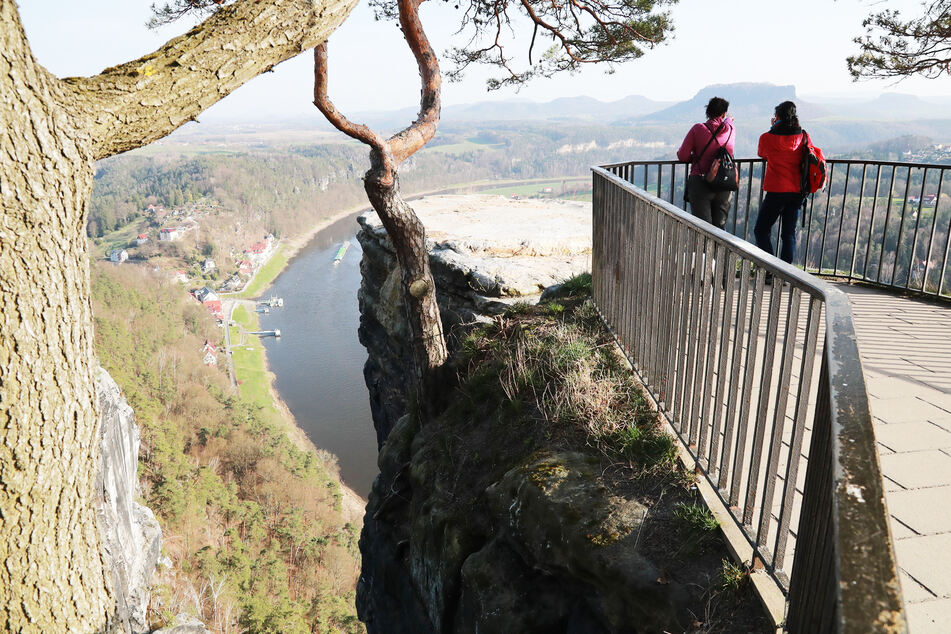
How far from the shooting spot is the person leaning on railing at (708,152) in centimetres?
567

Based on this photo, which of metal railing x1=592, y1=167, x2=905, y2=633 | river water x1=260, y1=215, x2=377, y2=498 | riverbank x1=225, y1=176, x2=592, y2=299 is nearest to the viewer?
metal railing x1=592, y1=167, x2=905, y2=633

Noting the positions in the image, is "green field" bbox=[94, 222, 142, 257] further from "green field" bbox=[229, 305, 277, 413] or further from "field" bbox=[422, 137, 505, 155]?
"field" bbox=[422, 137, 505, 155]

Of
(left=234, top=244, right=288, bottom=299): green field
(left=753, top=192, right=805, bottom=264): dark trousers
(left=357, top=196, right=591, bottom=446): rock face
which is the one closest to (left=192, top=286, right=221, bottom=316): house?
(left=234, top=244, right=288, bottom=299): green field

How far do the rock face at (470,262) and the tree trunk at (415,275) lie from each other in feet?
5.09

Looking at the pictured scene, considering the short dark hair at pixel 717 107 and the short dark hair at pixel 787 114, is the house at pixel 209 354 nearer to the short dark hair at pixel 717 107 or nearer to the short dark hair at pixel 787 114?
the short dark hair at pixel 717 107

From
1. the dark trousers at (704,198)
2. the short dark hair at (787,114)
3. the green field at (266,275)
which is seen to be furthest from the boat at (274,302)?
the short dark hair at (787,114)

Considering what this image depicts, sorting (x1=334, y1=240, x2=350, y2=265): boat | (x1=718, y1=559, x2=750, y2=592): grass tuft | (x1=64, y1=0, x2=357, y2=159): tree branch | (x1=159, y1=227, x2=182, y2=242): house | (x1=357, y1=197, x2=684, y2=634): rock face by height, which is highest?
(x1=64, y1=0, x2=357, y2=159): tree branch

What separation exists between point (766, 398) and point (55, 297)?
106 inches

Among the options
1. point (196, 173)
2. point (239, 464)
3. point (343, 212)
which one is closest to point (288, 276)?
point (343, 212)

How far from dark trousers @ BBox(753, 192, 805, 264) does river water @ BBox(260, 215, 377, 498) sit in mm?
36071

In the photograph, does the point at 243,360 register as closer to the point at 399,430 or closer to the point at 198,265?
the point at 198,265

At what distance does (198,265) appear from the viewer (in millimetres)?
93062

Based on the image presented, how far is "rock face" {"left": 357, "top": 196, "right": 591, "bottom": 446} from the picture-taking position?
8.26 metres

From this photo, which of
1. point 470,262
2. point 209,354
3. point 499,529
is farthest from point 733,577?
point 209,354
